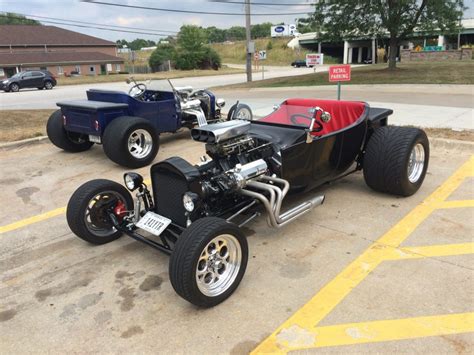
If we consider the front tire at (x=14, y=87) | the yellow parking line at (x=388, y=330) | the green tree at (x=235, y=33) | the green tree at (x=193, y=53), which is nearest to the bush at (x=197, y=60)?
the green tree at (x=193, y=53)

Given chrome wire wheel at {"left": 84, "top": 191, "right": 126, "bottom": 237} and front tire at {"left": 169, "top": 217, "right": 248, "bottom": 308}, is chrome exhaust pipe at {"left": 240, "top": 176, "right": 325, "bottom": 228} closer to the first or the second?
front tire at {"left": 169, "top": 217, "right": 248, "bottom": 308}

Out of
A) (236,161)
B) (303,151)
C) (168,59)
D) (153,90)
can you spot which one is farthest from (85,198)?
(168,59)

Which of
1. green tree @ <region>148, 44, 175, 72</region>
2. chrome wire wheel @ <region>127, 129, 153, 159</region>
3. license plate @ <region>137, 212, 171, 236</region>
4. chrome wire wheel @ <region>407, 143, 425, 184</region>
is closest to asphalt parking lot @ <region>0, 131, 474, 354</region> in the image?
chrome wire wheel @ <region>407, 143, 425, 184</region>

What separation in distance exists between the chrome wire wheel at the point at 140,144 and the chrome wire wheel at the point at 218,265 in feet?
13.7

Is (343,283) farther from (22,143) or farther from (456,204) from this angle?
(22,143)

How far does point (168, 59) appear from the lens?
2667 inches

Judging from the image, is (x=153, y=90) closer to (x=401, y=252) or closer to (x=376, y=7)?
(x=401, y=252)

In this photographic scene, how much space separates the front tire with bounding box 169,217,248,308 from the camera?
2.93 meters

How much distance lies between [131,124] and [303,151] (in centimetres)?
355

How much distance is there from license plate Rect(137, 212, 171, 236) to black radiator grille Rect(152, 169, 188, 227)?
0.11 m

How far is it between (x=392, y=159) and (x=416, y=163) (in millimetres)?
721

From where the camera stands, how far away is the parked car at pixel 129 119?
6.93 m

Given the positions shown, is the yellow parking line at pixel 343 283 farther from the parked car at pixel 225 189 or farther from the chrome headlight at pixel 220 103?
the chrome headlight at pixel 220 103

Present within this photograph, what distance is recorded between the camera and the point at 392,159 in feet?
15.9
